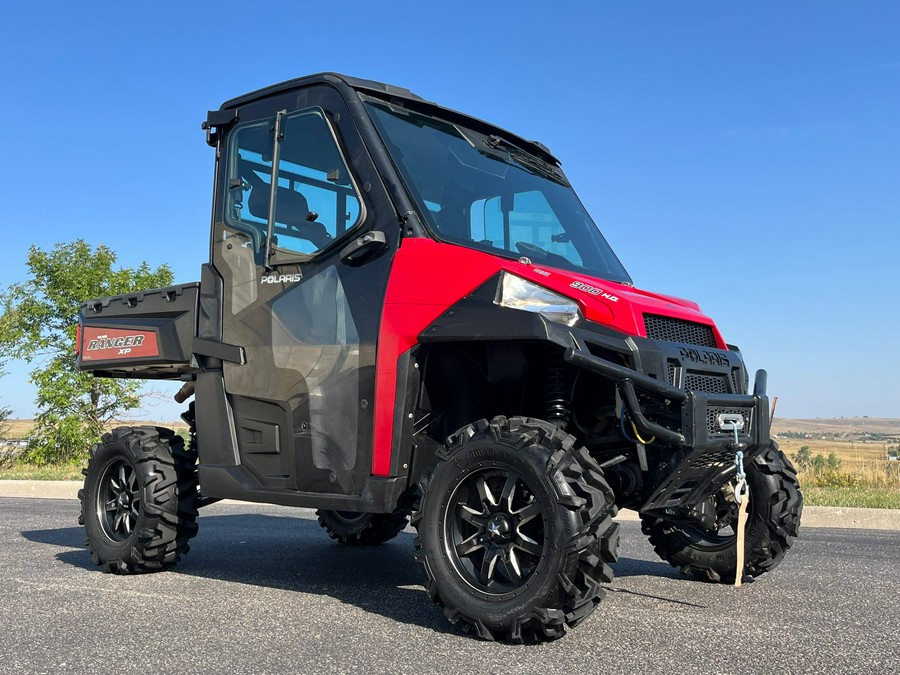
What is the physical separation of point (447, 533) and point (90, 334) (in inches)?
165

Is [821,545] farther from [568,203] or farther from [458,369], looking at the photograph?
[458,369]

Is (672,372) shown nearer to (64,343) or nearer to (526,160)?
(526,160)

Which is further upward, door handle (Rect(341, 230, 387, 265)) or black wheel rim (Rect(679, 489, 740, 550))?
door handle (Rect(341, 230, 387, 265))

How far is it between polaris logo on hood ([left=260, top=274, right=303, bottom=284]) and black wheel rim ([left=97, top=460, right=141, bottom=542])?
1.79 metres

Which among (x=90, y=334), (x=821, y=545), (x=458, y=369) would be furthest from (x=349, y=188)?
(x=821, y=545)

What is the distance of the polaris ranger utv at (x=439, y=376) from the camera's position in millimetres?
4070

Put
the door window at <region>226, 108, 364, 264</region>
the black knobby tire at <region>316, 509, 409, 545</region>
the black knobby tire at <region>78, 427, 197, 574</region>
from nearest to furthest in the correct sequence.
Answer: the door window at <region>226, 108, 364, 264</region>
the black knobby tire at <region>78, 427, 197, 574</region>
the black knobby tire at <region>316, 509, 409, 545</region>

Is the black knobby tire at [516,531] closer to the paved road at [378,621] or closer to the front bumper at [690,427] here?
the paved road at [378,621]

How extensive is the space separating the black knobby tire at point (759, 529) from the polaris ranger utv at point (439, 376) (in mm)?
16

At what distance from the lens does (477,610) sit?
13.1 ft

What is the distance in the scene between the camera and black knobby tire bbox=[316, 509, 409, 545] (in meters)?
7.13

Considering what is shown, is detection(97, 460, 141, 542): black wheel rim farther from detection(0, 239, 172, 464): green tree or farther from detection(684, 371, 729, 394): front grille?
detection(0, 239, 172, 464): green tree

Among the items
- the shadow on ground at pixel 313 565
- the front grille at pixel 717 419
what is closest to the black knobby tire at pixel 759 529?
the shadow on ground at pixel 313 565

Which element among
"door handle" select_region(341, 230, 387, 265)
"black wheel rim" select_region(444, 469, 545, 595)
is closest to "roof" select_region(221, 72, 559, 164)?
"door handle" select_region(341, 230, 387, 265)
